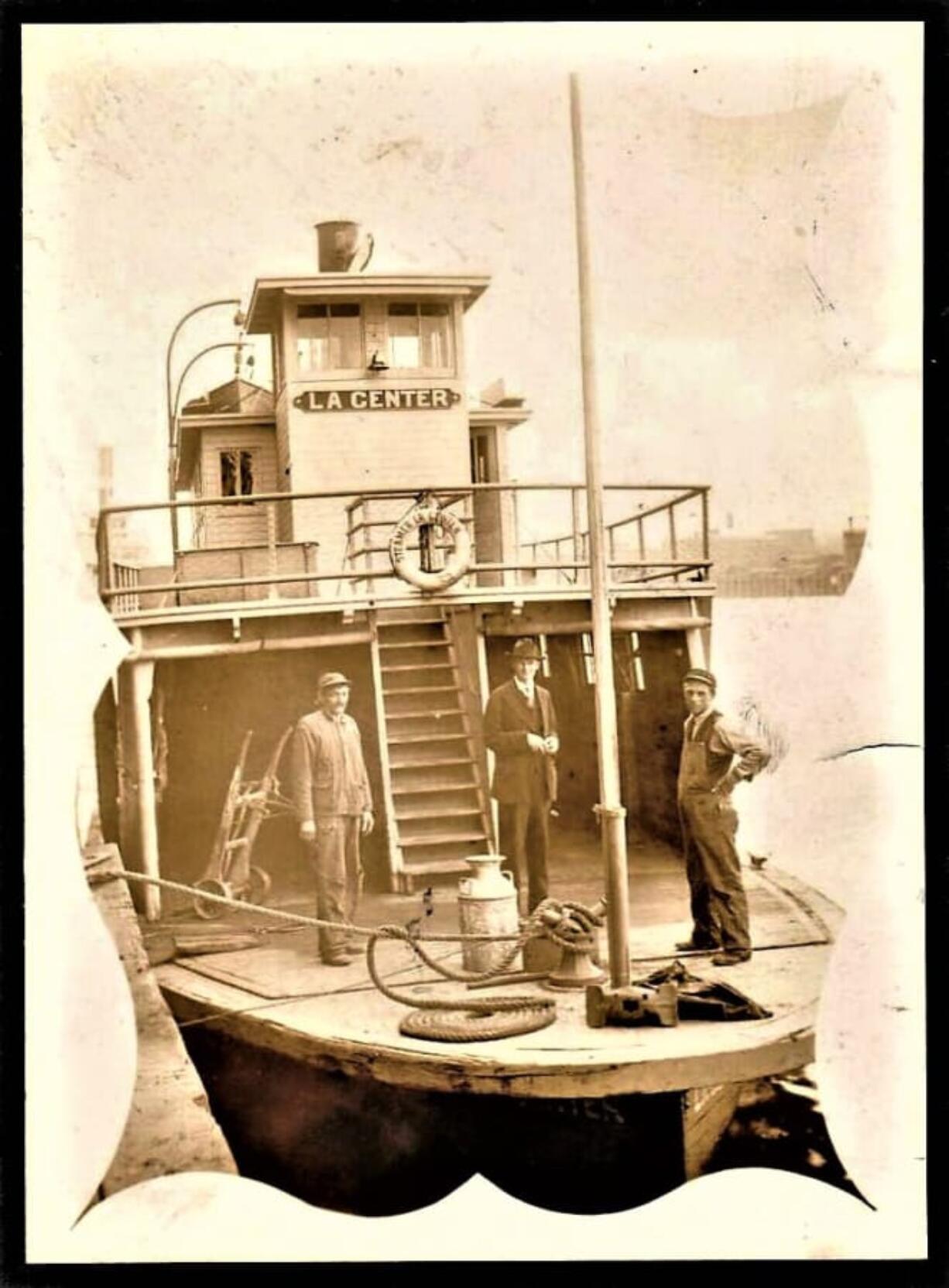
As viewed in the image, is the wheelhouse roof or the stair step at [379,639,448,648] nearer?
the wheelhouse roof

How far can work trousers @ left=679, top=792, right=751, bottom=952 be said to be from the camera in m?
5.96

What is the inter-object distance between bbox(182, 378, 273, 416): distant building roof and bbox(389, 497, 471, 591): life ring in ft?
5.66

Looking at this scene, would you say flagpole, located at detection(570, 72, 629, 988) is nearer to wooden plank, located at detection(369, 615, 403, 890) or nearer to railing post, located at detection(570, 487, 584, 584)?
railing post, located at detection(570, 487, 584, 584)

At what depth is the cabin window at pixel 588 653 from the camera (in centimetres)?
655

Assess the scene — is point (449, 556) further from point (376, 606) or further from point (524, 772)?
point (524, 772)

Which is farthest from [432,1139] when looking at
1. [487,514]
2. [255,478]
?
[255,478]

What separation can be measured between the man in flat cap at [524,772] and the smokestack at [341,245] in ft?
6.78

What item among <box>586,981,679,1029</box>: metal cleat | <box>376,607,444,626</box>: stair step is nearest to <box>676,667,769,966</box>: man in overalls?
<box>586,981,679,1029</box>: metal cleat

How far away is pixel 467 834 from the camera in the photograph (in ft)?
21.1

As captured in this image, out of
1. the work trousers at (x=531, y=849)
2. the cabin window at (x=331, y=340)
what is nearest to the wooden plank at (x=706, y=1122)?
the work trousers at (x=531, y=849)

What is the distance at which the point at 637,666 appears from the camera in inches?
→ 262

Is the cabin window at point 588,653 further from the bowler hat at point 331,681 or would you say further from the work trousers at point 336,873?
the work trousers at point 336,873

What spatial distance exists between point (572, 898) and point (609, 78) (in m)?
3.68

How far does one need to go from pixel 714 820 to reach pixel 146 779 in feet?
8.47
